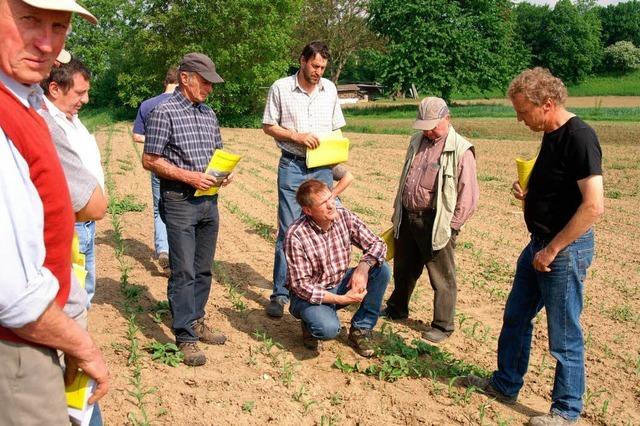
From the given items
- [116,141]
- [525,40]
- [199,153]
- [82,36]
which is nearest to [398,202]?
[199,153]

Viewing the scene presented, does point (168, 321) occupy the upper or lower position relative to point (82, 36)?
lower

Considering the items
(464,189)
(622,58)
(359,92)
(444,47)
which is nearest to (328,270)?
(464,189)

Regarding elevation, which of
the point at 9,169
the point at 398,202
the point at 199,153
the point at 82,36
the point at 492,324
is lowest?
the point at 492,324

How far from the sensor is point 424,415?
376cm

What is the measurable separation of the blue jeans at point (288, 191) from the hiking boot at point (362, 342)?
0.92 metres

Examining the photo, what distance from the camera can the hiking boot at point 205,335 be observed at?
462 centimetres

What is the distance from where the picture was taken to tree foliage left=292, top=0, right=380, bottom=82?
153 feet

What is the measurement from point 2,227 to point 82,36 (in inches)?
2134

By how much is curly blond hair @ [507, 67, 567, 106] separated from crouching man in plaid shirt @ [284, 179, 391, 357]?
4.96 ft

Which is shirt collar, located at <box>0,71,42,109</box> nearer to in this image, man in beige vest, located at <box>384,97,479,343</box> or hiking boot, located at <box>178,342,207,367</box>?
hiking boot, located at <box>178,342,207,367</box>

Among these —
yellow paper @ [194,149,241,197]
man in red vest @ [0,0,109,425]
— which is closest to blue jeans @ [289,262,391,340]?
yellow paper @ [194,149,241,197]

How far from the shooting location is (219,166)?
4293mm

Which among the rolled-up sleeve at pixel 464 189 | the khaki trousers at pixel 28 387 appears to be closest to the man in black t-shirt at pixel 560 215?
the rolled-up sleeve at pixel 464 189

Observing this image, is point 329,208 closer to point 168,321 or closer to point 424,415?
point 424,415
